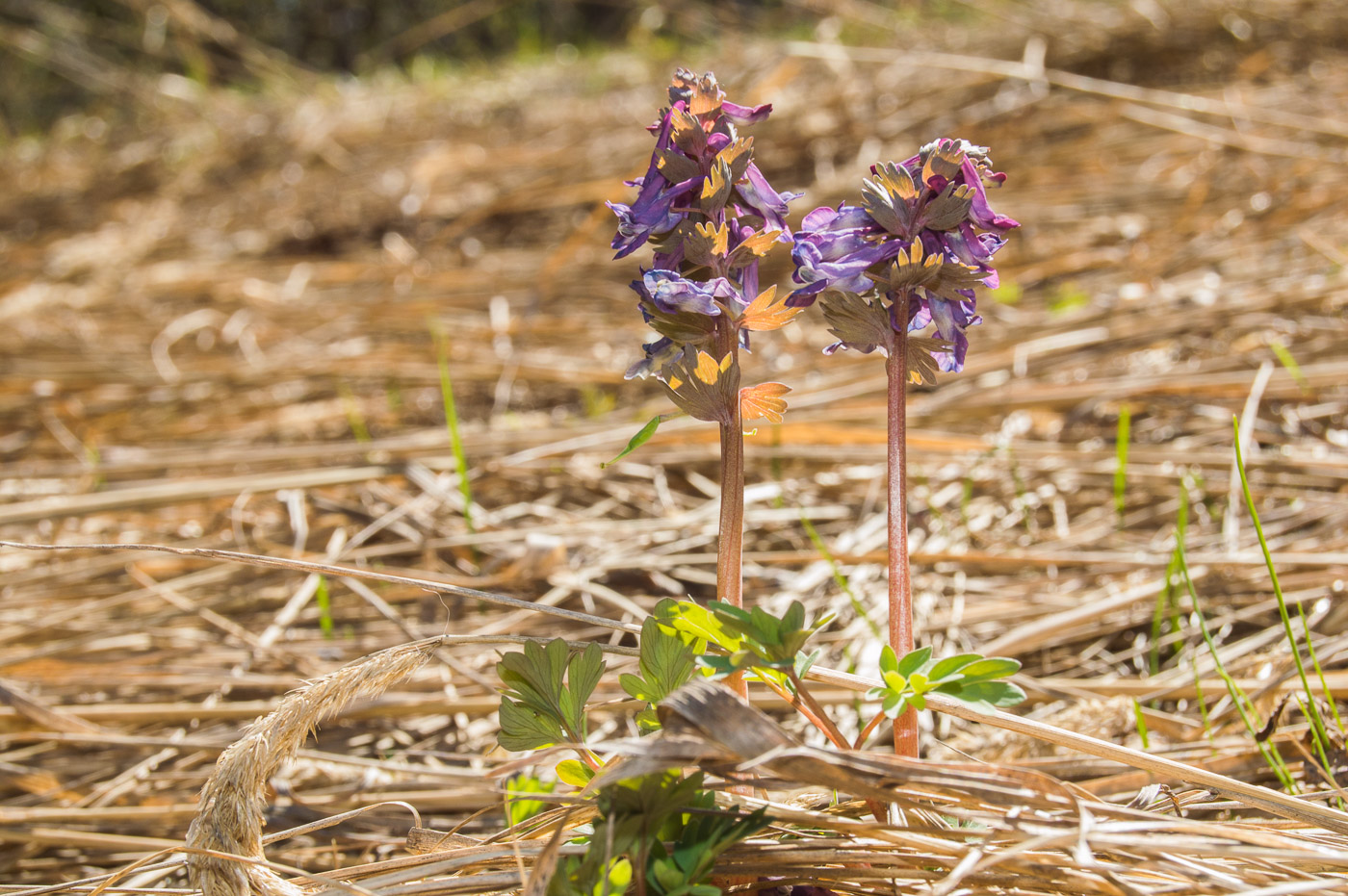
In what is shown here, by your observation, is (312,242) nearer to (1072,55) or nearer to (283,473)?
(283,473)

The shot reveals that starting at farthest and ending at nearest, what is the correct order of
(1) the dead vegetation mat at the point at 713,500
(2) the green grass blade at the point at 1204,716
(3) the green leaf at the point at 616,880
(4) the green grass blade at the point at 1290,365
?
(4) the green grass blade at the point at 1290,365, (2) the green grass blade at the point at 1204,716, (1) the dead vegetation mat at the point at 713,500, (3) the green leaf at the point at 616,880

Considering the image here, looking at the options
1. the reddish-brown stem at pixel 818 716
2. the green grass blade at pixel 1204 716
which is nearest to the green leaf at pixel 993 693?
the reddish-brown stem at pixel 818 716

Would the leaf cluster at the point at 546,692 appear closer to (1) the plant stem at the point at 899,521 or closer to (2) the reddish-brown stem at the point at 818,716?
(2) the reddish-brown stem at the point at 818,716

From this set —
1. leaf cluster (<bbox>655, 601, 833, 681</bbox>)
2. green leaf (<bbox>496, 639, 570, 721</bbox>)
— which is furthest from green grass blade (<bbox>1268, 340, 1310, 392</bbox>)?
green leaf (<bbox>496, 639, 570, 721</bbox>)

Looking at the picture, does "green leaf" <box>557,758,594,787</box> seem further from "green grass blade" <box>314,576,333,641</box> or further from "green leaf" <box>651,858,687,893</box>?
"green grass blade" <box>314,576,333,641</box>

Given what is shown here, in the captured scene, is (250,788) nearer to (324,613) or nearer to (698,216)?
(698,216)

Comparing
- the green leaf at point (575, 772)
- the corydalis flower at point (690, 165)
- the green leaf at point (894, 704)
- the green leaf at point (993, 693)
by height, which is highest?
the corydalis flower at point (690, 165)

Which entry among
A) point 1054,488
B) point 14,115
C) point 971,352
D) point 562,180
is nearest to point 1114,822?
point 1054,488

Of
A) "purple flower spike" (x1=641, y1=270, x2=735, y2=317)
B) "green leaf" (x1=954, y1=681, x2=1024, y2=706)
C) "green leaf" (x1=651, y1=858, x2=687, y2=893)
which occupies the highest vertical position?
"purple flower spike" (x1=641, y1=270, x2=735, y2=317)
